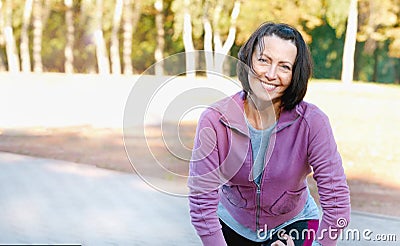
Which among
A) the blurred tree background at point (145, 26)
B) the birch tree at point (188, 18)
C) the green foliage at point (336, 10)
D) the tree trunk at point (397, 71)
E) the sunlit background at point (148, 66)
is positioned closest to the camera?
the sunlit background at point (148, 66)

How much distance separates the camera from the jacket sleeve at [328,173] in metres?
1.84

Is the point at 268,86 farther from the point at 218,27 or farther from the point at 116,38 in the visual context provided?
the point at 218,27

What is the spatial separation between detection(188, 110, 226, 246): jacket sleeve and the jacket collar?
0.04 meters

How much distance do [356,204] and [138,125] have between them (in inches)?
164

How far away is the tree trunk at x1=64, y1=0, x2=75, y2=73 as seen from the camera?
2275 centimetres

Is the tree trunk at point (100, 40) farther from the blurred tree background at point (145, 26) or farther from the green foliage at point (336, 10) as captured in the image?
the green foliage at point (336, 10)

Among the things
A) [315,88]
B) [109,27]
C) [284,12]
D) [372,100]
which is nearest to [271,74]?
[372,100]

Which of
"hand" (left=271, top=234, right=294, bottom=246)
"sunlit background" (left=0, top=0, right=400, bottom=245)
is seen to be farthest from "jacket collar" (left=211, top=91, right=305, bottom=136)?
"sunlit background" (left=0, top=0, right=400, bottom=245)

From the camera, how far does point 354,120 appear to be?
1405cm

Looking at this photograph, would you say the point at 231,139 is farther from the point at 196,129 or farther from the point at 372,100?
the point at 372,100

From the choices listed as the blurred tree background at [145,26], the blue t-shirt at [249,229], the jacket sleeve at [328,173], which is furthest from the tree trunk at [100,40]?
the jacket sleeve at [328,173]

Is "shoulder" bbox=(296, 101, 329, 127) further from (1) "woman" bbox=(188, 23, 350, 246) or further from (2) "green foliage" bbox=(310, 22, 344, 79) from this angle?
(2) "green foliage" bbox=(310, 22, 344, 79)

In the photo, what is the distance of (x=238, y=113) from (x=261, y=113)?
0.08 meters

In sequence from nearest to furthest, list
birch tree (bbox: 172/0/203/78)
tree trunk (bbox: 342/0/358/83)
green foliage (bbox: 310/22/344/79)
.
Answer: tree trunk (bbox: 342/0/358/83) → birch tree (bbox: 172/0/203/78) → green foliage (bbox: 310/22/344/79)
